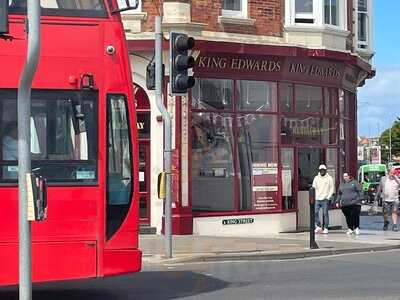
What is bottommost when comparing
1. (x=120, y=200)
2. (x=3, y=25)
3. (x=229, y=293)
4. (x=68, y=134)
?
(x=229, y=293)

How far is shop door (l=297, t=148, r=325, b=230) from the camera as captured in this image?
21078 mm

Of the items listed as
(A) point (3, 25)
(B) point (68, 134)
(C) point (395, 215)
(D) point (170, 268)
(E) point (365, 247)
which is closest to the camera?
(A) point (3, 25)

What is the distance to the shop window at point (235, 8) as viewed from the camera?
19.8 meters

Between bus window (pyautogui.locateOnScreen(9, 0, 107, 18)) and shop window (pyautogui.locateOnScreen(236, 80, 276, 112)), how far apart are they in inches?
433

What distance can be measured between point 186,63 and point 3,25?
7277 millimetres

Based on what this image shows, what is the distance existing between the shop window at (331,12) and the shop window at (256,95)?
9.45ft

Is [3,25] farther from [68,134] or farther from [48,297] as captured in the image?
[48,297]

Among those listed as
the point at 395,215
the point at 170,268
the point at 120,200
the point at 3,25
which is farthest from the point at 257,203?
the point at 3,25

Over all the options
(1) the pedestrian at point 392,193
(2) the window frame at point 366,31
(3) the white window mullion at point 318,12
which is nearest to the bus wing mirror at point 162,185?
(3) the white window mullion at point 318,12

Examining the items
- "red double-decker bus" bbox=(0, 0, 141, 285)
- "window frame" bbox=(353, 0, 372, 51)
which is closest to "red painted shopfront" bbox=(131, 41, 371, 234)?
"window frame" bbox=(353, 0, 372, 51)

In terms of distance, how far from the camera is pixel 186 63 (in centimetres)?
1358

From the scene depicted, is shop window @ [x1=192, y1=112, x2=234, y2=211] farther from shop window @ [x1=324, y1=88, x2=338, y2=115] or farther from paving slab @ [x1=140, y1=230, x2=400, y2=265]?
shop window @ [x1=324, y1=88, x2=338, y2=115]

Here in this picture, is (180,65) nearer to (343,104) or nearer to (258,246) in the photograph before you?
(258,246)

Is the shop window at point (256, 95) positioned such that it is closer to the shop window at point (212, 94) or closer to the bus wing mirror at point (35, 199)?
the shop window at point (212, 94)
